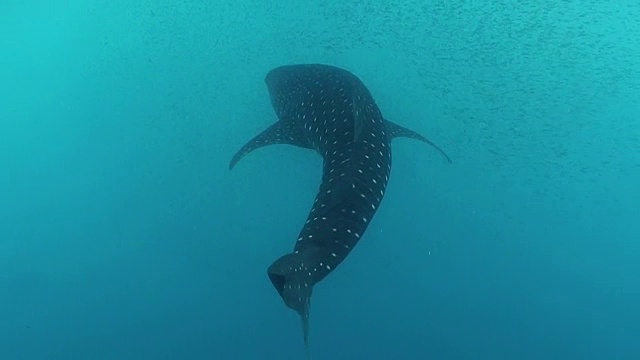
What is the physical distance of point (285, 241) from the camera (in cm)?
757

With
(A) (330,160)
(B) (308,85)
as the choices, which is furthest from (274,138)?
(A) (330,160)

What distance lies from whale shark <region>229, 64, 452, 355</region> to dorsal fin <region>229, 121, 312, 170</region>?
1 centimetres

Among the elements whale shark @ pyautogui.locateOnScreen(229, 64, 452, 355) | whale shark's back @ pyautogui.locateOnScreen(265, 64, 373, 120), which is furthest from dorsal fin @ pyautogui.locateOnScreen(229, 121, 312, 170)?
whale shark's back @ pyautogui.locateOnScreen(265, 64, 373, 120)

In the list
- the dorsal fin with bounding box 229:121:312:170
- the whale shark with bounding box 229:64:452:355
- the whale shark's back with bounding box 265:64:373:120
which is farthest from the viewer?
the dorsal fin with bounding box 229:121:312:170

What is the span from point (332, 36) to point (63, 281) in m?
6.22

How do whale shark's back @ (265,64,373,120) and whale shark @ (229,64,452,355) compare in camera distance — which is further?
whale shark's back @ (265,64,373,120)

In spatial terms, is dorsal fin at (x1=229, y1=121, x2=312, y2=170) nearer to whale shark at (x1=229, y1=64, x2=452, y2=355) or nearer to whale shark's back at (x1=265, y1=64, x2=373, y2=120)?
whale shark at (x1=229, y1=64, x2=452, y2=355)

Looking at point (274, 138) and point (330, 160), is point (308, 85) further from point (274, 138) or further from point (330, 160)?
point (330, 160)

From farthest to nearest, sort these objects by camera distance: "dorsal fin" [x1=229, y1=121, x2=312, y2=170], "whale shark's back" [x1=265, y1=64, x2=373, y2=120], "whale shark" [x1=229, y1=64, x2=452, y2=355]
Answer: "dorsal fin" [x1=229, y1=121, x2=312, y2=170] < "whale shark's back" [x1=265, y1=64, x2=373, y2=120] < "whale shark" [x1=229, y1=64, x2=452, y2=355]

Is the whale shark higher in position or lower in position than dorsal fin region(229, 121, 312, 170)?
lower

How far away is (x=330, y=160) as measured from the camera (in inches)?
180

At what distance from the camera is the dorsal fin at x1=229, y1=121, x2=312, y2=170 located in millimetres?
5984

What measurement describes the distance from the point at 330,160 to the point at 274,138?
64.9 inches

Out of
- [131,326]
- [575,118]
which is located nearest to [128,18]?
[131,326]
